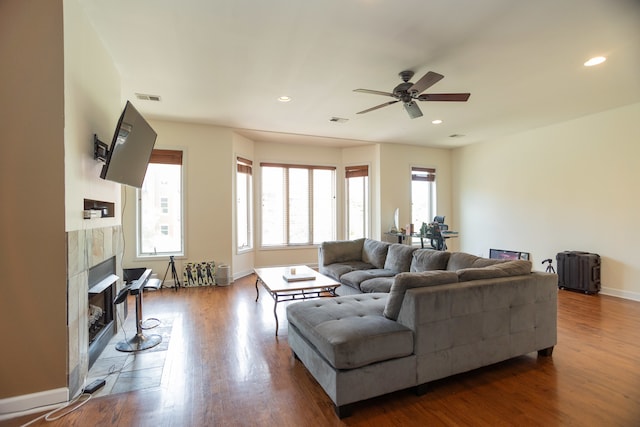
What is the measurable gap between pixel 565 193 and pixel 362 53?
15.0 feet

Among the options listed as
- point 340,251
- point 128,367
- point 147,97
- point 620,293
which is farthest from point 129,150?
point 620,293

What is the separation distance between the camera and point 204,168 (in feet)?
17.6

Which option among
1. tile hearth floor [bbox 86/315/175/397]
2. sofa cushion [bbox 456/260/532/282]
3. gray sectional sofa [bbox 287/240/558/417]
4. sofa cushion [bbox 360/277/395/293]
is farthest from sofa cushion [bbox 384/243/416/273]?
tile hearth floor [bbox 86/315/175/397]

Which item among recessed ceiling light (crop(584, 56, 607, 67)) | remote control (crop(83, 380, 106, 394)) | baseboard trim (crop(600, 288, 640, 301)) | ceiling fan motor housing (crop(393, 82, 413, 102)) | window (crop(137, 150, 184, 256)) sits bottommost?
remote control (crop(83, 380, 106, 394))

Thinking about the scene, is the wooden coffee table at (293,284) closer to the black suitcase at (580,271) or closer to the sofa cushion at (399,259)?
the sofa cushion at (399,259)

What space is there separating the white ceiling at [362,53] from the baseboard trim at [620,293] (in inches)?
107

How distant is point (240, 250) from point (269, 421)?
13.9ft

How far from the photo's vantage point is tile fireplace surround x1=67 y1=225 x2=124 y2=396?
212cm

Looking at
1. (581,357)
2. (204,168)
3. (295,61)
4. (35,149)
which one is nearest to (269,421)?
(35,149)

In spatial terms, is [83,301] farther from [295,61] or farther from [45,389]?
[295,61]

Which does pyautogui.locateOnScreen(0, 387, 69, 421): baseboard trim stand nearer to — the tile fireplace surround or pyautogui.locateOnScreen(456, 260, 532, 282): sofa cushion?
the tile fireplace surround

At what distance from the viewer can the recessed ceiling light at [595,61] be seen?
3.03 metres

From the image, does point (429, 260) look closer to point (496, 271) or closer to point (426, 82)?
point (496, 271)

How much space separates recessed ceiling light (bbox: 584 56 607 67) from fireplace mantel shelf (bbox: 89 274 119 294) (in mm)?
5084
